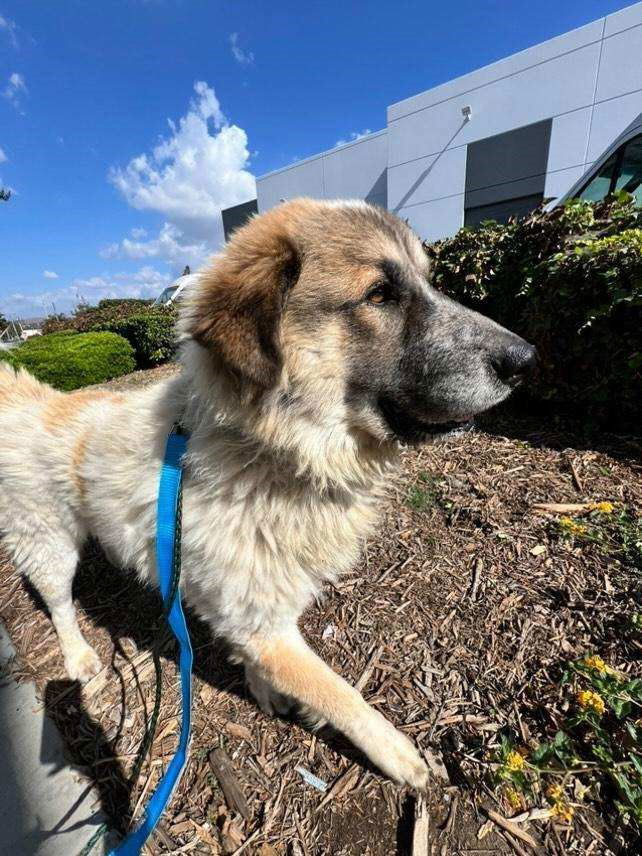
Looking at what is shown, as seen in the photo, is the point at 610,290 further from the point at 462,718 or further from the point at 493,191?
the point at 493,191

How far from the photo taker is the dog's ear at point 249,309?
184cm

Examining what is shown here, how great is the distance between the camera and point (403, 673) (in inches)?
94.6

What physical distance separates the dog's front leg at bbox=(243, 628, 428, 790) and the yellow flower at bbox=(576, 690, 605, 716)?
78 centimetres

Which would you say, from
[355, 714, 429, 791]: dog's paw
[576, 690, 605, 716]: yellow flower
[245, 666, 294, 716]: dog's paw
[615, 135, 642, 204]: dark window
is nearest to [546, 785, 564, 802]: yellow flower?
[576, 690, 605, 716]: yellow flower

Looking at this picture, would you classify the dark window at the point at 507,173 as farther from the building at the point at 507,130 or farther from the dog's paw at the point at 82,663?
the dog's paw at the point at 82,663

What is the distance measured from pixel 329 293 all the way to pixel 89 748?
2.70 metres

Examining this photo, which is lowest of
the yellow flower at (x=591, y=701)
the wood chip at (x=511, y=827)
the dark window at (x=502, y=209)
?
the wood chip at (x=511, y=827)

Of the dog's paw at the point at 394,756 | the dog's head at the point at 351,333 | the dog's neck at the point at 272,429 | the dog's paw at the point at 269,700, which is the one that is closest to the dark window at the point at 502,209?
the dog's head at the point at 351,333

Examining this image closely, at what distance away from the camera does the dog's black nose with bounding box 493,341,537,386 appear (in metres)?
1.95

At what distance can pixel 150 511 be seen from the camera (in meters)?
2.20

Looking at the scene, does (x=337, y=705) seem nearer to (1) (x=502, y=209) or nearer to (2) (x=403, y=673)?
(2) (x=403, y=673)

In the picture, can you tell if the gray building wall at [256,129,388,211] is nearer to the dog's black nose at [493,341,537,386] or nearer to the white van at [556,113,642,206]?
the white van at [556,113,642,206]

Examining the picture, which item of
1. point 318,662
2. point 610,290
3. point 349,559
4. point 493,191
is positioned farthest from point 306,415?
point 493,191

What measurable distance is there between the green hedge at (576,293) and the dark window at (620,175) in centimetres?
239
